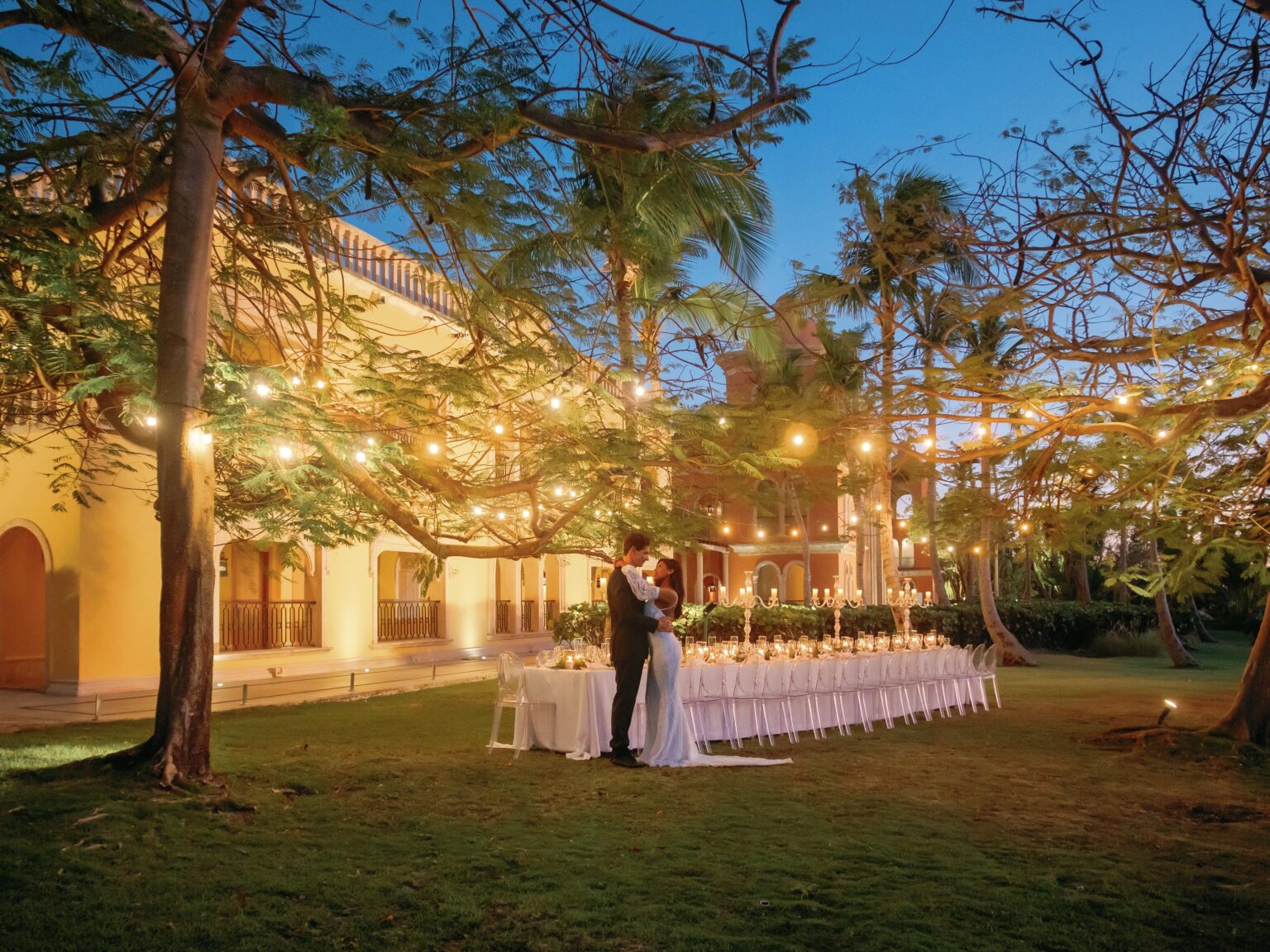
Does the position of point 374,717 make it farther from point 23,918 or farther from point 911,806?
point 23,918

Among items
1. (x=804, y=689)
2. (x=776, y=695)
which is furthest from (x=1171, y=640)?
(x=776, y=695)

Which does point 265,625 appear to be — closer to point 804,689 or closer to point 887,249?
point 804,689

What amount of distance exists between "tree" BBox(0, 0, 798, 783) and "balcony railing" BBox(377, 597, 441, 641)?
1405 centimetres

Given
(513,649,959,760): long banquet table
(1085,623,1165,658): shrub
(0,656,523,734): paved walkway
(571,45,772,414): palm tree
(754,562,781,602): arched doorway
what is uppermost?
(571,45,772,414): palm tree

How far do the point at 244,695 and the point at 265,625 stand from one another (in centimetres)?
523

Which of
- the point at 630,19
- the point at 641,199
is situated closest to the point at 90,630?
the point at 641,199

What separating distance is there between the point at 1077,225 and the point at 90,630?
542 inches

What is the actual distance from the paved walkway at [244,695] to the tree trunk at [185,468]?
205 inches

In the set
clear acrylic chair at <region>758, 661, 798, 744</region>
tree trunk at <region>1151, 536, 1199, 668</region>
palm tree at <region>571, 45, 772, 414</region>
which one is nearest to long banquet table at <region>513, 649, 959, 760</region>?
clear acrylic chair at <region>758, 661, 798, 744</region>

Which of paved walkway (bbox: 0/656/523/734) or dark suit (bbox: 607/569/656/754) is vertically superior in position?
dark suit (bbox: 607/569/656/754)

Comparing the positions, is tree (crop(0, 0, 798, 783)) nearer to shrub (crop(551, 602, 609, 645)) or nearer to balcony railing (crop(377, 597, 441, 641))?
shrub (crop(551, 602, 609, 645))

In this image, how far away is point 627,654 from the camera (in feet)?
29.7

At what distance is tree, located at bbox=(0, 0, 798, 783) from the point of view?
6074mm

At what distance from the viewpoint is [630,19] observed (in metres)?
4.71
